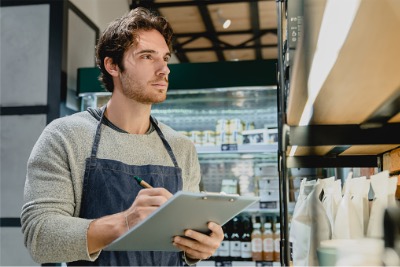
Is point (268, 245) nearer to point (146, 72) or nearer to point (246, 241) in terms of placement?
point (246, 241)

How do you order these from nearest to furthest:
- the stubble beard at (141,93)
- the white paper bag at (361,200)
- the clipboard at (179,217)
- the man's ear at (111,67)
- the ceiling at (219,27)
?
the clipboard at (179,217)
the white paper bag at (361,200)
the stubble beard at (141,93)
the man's ear at (111,67)
the ceiling at (219,27)

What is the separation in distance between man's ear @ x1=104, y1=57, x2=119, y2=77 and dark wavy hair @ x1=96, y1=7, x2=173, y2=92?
0.02 meters

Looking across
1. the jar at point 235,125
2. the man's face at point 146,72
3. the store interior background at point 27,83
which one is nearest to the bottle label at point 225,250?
the jar at point 235,125

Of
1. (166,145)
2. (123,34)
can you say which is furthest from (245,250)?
(123,34)

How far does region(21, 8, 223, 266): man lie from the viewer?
1458 millimetres

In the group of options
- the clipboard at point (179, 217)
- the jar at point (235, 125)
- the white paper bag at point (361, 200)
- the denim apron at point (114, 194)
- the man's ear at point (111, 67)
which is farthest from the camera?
the jar at point (235, 125)

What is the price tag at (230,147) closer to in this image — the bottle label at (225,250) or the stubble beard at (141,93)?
the bottle label at (225,250)

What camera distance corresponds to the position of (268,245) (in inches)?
141

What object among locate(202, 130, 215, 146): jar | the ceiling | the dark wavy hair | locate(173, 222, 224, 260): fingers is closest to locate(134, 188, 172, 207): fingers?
locate(173, 222, 224, 260): fingers

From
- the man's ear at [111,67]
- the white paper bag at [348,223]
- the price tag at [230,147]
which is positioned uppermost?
the man's ear at [111,67]

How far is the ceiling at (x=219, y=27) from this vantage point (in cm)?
549

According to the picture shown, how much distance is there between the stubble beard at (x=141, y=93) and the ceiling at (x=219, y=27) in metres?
3.39

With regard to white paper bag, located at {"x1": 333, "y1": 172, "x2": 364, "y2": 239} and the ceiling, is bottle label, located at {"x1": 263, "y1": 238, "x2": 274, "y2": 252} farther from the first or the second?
the ceiling

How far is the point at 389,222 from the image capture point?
599 mm
